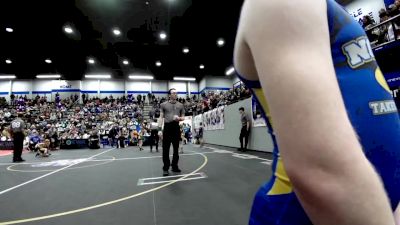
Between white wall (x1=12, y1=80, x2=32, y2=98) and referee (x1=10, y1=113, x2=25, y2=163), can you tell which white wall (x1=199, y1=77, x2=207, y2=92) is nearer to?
white wall (x1=12, y1=80, x2=32, y2=98)

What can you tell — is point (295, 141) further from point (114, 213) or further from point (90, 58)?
point (90, 58)

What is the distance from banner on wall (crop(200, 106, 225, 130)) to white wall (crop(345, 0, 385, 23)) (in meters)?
7.11

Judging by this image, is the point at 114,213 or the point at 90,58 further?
the point at 90,58

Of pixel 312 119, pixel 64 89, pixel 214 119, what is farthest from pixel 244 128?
pixel 64 89

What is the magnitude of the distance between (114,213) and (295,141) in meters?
2.76

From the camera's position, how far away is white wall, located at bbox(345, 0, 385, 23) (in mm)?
9289

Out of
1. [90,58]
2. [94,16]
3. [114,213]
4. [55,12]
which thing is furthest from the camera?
[90,58]

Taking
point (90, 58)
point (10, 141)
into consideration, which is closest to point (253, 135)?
point (10, 141)

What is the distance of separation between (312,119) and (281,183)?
0.63ft

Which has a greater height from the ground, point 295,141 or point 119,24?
point 119,24

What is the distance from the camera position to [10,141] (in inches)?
686

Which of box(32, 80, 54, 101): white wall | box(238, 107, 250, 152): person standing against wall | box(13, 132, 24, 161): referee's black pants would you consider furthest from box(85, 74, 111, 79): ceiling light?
box(238, 107, 250, 152): person standing against wall

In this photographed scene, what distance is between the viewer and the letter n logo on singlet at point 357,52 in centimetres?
45

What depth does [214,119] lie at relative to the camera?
15.1m
